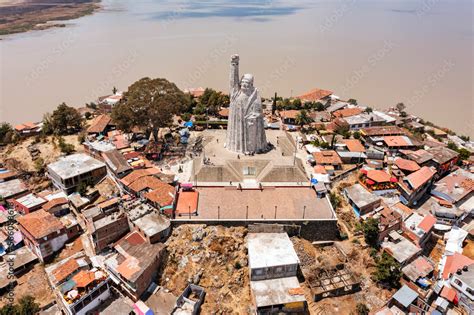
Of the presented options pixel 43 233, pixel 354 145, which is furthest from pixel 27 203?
pixel 354 145

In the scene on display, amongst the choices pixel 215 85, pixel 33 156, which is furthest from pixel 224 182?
pixel 215 85

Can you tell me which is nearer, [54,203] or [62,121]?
[54,203]

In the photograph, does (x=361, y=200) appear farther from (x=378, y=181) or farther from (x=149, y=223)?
(x=149, y=223)

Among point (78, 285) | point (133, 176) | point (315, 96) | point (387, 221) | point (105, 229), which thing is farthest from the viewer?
point (315, 96)

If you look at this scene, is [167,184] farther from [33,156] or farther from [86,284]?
[33,156]

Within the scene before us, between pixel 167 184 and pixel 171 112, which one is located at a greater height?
pixel 171 112

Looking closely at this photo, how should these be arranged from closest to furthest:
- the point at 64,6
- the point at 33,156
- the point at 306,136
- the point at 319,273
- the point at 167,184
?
the point at 319,273
the point at 167,184
the point at 33,156
the point at 306,136
the point at 64,6
